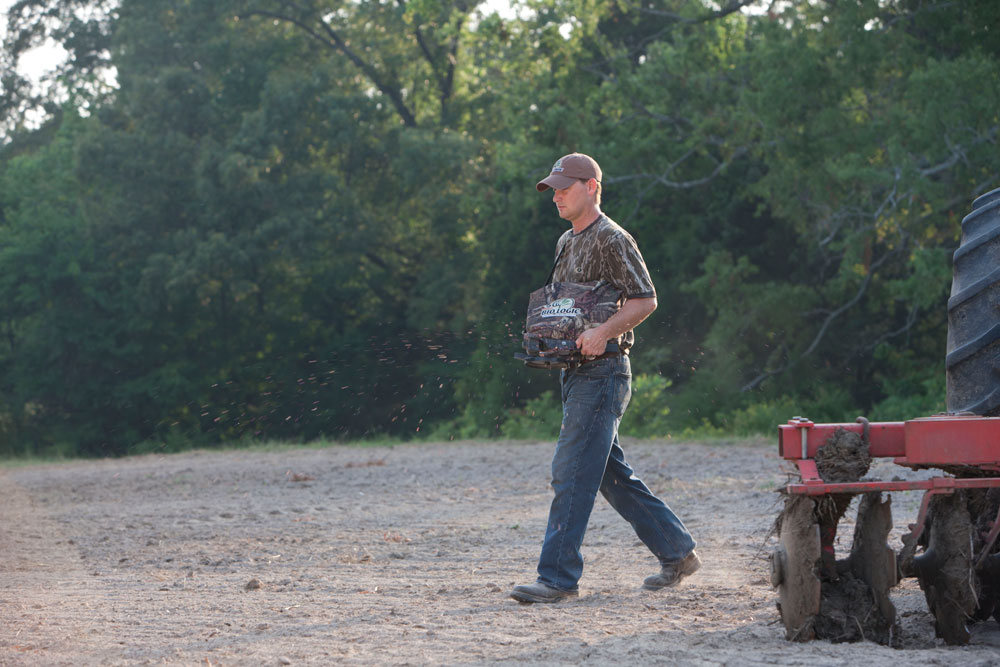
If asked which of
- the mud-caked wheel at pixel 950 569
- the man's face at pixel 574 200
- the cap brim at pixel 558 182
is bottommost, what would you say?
the mud-caked wheel at pixel 950 569

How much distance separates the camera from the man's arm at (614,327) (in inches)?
226

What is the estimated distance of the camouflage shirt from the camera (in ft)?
19.3

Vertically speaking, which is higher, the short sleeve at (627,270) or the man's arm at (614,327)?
the short sleeve at (627,270)

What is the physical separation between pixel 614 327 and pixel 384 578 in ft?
7.09

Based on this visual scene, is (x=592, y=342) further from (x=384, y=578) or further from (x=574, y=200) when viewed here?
(x=384, y=578)

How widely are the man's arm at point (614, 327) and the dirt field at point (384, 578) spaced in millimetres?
1186

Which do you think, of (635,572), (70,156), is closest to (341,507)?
(635,572)

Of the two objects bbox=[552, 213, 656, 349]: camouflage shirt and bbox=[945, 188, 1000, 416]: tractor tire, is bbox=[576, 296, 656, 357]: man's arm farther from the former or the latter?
bbox=[945, 188, 1000, 416]: tractor tire

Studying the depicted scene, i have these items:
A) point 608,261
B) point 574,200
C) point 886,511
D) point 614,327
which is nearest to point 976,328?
point 886,511

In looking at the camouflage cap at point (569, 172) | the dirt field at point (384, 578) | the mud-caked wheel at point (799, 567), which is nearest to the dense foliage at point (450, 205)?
the dirt field at point (384, 578)

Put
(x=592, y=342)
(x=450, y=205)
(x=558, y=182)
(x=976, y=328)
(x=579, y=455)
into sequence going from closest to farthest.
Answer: (x=976, y=328)
(x=592, y=342)
(x=579, y=455)
(x=558, y=182)
(x=450, y=205)

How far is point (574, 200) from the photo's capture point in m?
6.11

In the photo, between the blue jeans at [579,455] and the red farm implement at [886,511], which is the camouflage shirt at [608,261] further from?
the red farm implement at [886,511]

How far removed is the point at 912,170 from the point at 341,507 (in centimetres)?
1002
